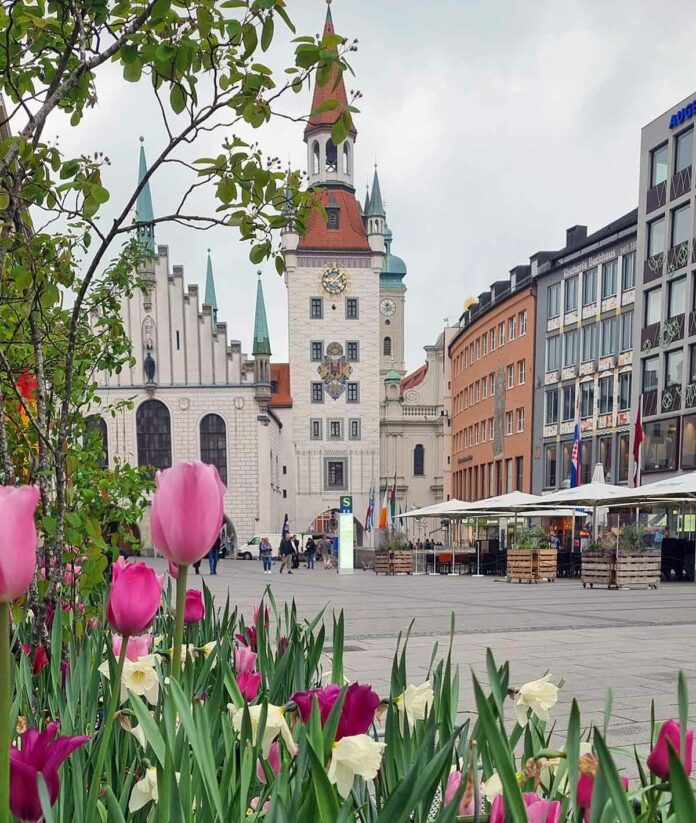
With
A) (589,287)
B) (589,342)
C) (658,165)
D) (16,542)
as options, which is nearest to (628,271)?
(589,287)

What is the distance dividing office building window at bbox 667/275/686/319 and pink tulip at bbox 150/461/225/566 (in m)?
32.9

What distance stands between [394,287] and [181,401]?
46.1 meters

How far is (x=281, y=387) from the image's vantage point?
65.6m

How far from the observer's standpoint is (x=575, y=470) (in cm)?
2588

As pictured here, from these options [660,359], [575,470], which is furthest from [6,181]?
[660,359]

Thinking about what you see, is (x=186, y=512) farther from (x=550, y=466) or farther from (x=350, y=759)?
(x=550, y=466)

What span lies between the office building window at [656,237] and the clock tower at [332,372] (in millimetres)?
28789

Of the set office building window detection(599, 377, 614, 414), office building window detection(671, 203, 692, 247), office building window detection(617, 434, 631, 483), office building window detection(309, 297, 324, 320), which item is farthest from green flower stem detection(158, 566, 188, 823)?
office building window detection(309, 297, 324, 320)

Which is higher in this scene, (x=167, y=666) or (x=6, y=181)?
(x=6, y=181)

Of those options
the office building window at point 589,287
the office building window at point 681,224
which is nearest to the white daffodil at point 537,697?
the office building window at point 681,224

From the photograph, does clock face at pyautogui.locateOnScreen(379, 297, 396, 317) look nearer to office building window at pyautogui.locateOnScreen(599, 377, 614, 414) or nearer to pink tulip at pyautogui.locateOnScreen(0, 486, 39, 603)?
office building window at pyautogui.locateOnScreen(599, 377, 614, 414)

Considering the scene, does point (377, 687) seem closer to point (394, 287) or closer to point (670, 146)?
point (670, 146)

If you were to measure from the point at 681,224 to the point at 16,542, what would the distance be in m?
34.2

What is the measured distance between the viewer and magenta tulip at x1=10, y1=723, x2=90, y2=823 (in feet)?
3.31
